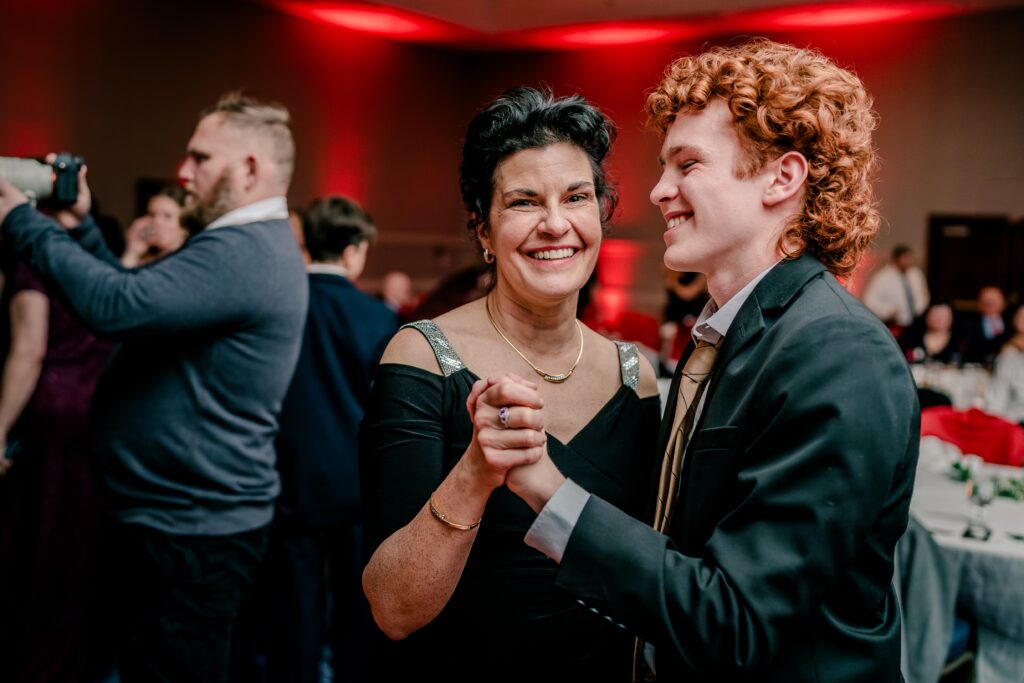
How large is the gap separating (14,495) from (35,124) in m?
5.42

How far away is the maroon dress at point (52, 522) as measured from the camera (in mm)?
3016

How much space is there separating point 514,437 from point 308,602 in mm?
2136

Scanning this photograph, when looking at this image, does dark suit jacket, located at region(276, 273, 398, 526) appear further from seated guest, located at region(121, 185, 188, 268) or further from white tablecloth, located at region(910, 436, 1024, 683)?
white tablecloth, located at region(910, 436, 1024, 683)

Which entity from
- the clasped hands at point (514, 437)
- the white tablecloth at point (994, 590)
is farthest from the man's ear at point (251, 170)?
the white tablecloth at point (994, 590)

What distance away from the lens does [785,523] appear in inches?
37.9

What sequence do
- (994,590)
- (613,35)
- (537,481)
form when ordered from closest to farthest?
(537,481), (994,590), (613,35)

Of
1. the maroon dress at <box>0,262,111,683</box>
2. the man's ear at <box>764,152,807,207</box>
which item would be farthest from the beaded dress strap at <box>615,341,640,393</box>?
the maroon dress at <box>0,262,111,683</box>

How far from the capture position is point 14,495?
10.0 feet

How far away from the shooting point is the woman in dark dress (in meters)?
1.32

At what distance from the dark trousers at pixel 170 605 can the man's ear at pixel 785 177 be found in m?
1.59

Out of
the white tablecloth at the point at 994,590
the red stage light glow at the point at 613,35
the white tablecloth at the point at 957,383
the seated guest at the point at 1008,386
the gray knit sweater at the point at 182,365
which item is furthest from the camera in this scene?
the red stage light glow at the point at 613,35

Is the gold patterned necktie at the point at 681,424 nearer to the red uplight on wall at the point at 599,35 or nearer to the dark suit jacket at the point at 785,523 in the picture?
the dark suit jacket at the point at 785,523

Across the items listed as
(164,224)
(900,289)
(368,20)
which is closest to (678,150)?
(164,224)

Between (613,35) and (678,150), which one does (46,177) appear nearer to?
(678,150)
